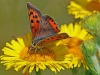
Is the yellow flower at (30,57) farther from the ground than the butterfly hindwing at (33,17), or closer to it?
closer to it

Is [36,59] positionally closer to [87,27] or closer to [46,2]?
[87,27]

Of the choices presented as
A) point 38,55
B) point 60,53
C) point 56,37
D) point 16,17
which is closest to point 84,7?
point 16,17

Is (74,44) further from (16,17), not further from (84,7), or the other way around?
(16,17)

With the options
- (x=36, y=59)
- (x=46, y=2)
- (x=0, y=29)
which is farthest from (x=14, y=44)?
(x=46, y=2)

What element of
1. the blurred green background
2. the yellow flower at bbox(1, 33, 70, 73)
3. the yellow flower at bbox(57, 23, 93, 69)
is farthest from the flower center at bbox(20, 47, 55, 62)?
the blurred green background

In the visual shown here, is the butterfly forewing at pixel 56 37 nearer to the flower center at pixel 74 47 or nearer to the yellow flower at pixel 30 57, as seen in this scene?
the yellow flower at pixel 30 57

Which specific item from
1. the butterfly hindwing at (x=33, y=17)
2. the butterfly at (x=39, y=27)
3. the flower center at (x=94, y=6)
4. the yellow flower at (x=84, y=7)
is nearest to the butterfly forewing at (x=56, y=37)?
the butterfly at (x=39, y=27)
